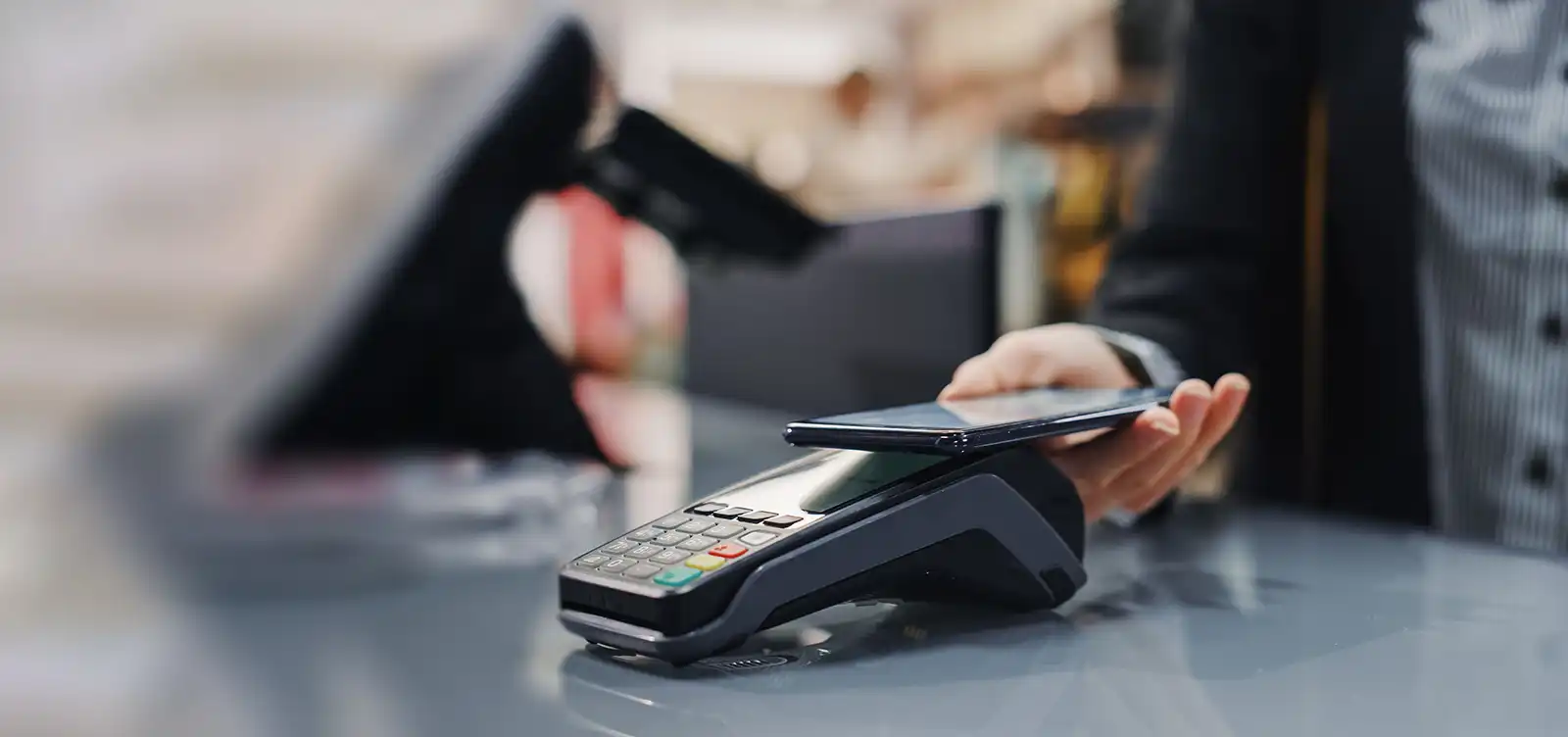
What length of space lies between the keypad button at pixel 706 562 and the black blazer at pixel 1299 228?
38cm

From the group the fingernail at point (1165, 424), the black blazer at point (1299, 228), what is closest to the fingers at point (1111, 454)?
the fingernail at point (1165, 424)

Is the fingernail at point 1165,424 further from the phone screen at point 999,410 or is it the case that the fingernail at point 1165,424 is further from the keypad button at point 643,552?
the keypad button at point 643,552

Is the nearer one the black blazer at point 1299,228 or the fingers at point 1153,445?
the fingers at point 1153,445

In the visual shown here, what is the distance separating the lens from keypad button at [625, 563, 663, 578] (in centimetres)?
30

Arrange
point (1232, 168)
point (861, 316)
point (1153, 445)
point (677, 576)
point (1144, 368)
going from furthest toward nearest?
point (861, 316) → point (1232, 168) → point (1144, 368) → point (1153, 445) → point (677, 576)

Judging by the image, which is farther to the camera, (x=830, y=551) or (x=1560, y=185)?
(x=1560, y=185)

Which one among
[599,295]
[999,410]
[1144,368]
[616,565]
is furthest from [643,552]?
[599,295]

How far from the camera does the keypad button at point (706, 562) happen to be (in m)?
0.30

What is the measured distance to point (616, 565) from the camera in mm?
317

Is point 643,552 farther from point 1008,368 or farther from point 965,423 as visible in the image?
point 1008,368

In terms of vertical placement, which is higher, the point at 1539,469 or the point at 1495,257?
the point at 1495,257

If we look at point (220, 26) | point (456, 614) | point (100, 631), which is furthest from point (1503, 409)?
point (220, 26)

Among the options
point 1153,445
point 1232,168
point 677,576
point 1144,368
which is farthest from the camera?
point 1232,168

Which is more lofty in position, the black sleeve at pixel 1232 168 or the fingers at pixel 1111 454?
the black sleeve at pixel 1232 168
